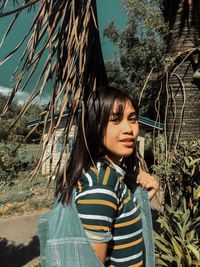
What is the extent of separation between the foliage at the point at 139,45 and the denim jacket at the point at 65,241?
824 centimetres

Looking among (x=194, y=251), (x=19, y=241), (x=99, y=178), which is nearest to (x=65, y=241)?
(x=99, y=178)

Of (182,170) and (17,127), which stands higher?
(17,127)

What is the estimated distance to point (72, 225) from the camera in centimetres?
98

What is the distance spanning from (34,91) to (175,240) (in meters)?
2.10

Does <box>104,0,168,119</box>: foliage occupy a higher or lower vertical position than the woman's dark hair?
higher

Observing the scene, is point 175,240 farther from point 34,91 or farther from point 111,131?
point 34,91

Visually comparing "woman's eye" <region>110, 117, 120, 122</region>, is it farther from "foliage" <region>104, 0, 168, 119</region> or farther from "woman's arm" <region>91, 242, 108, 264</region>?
"foliage" <region>104, 0, 168, 119</region>

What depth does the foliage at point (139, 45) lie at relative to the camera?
30.0 feet

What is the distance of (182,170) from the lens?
1.94 meters

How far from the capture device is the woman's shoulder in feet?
3.20

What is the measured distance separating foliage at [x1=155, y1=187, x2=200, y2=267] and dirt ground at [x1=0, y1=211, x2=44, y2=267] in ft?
7.26

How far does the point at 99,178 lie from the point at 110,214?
0.17 m

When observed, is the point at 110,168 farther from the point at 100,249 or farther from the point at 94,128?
the point at 100,249

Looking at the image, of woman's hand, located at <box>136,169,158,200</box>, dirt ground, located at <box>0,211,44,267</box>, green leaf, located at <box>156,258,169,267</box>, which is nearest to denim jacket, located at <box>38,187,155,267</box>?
woman's hand, located at <box>136,169,158,200</box>
